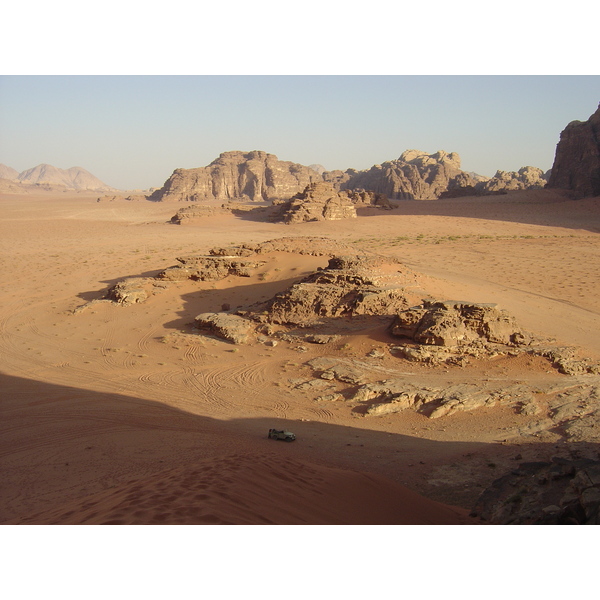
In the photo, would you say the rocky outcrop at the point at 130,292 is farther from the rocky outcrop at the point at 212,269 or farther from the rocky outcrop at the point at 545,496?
the rocky outcrop at the point at 545,496

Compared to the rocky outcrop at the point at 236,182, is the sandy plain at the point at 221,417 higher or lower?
lower

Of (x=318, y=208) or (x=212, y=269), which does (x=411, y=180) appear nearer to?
(x=318, y=208)

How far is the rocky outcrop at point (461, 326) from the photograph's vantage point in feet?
31.9

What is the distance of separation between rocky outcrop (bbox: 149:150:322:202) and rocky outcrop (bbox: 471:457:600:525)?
75.5 m

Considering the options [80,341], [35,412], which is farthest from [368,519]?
[80,341]

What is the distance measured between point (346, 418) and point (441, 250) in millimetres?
18415

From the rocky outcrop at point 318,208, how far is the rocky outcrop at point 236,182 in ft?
123

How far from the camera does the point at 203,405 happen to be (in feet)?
27.4

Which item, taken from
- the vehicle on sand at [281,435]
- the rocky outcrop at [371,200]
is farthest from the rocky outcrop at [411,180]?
the vehicle on sand at [281,435]

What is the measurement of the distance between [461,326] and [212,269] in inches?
341

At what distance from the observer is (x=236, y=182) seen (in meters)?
82.9

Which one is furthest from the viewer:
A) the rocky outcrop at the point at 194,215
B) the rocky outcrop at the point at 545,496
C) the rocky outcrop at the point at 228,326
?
the rocky outcrop at the point at 194,215

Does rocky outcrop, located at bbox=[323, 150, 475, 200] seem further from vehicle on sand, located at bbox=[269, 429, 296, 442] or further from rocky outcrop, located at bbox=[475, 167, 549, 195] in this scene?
vehicle on sand, located at bbox=[269, 429, 296, 442]

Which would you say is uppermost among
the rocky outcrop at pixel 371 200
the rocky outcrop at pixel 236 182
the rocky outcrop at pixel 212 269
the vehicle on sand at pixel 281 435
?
the rocky outcrop at pixel 236 182
